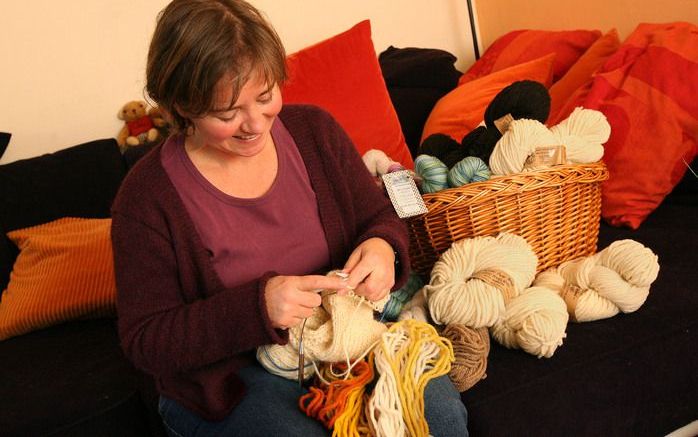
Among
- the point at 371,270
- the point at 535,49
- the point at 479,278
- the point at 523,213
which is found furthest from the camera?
the point at 535,49

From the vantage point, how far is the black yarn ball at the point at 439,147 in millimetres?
1340

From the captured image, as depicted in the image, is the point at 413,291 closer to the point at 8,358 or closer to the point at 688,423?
the point at 688,423

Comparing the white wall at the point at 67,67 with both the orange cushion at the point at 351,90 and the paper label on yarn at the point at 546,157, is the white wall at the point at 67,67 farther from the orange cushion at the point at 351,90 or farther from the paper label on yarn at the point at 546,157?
the paper label on yarn at the point at 546,157

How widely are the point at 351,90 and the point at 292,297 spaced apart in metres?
1.02

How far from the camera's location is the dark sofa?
40.6 inches

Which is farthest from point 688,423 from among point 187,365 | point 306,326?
point 187,365

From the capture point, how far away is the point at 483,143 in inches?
49.4

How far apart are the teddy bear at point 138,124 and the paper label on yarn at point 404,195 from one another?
97 centimetres

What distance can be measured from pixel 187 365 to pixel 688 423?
33.5 inches

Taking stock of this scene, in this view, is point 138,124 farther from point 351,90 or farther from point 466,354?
point 466,354

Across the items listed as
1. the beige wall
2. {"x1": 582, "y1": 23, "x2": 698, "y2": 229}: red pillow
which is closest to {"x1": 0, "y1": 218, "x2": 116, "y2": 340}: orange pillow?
{"x1": 582, "y1": 23, "x2": 698, "y2": 229}: red pillow

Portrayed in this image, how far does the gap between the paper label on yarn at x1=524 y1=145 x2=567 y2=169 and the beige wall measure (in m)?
0.79

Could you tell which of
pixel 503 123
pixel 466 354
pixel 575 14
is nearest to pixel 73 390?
pixel 466 354


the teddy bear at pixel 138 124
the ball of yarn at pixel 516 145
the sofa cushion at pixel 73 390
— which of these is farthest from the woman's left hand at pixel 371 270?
the teddy bear at pixel 138 124
